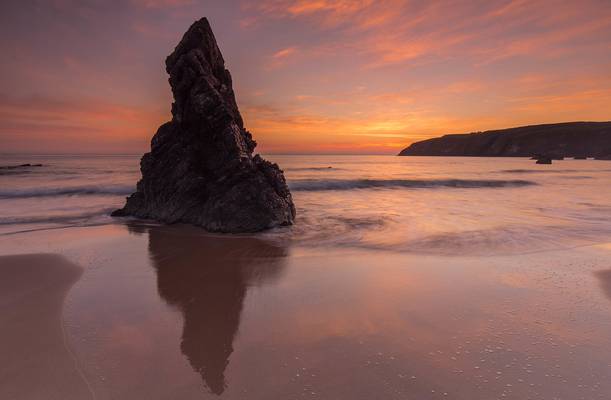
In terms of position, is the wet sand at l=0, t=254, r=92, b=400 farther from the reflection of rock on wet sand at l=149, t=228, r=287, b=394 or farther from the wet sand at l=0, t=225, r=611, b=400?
the reflection of rock on wet sand at l=149, t=228, r=287, b=394

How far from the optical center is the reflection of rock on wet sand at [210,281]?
3633 mm

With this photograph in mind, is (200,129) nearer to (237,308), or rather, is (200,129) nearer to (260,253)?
(260,253)

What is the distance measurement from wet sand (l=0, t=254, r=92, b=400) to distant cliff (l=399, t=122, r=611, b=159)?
14994cm

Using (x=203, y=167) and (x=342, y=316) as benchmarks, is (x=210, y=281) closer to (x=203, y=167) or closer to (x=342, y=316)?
(x=342, y=316)

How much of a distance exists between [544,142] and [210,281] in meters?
167

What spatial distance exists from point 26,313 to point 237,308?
2808 millimetres

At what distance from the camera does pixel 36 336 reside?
400 cm

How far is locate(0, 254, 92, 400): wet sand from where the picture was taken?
3.07 metres

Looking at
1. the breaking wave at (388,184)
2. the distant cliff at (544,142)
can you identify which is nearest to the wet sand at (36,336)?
the breaking wave at (388,184)

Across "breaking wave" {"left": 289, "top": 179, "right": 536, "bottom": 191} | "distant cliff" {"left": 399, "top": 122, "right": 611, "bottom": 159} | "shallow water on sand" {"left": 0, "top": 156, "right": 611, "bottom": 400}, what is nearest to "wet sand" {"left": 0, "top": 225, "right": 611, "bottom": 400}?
"shallow water on sand" {"left": 0, "top": 156, "right": 611, "bottom": 400}

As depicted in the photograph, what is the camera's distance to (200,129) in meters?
12.2

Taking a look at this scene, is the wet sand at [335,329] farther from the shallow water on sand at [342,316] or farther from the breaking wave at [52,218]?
the breaking wave at [52,218]

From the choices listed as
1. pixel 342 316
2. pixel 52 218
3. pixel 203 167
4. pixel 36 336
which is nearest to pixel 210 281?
pixel 36 336

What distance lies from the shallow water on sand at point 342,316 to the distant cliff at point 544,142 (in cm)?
14497
